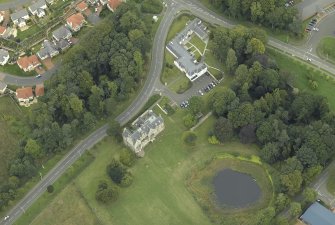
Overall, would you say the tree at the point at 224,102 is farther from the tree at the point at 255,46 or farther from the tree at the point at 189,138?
the tree at the point at 255,46

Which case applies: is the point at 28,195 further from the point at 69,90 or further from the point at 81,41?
the point at 81,41

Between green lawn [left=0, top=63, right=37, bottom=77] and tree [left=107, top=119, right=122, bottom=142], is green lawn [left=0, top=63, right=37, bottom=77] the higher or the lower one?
the higher one

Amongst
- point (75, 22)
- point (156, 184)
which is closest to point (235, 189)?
point (156, 184)

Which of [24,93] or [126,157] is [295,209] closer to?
[126,157]

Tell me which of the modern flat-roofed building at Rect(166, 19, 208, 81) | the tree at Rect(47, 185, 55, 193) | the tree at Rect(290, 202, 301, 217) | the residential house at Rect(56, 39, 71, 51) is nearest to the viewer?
the tree at Rect(290, 202, 301, 217)

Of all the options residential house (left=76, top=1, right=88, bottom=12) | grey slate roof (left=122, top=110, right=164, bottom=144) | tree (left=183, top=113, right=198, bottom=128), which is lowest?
tree (left=183, top=113, right=198, bottom=128)

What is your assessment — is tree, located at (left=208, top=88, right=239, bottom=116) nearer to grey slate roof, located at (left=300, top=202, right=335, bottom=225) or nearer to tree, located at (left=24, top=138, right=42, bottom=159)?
grey slate roof, located at (left=300, top=202, right=335, bottom=225)

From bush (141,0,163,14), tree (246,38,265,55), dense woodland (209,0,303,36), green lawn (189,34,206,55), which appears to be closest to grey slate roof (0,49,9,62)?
bush (141,0,163,14)

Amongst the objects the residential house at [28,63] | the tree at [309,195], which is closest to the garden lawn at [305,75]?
the tree at [309,195]
